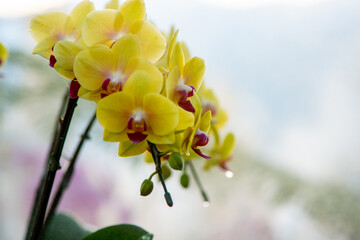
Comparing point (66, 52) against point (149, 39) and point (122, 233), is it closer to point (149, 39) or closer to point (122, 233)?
point (149, 39)

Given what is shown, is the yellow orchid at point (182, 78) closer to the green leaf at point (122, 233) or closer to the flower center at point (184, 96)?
the flower center at point (184, 96)

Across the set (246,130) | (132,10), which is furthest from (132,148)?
(246,130)

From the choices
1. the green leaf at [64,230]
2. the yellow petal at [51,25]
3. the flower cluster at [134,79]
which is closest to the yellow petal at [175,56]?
the flower cluster at [134,79]

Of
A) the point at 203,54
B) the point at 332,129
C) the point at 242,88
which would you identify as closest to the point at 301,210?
the point at 332,129

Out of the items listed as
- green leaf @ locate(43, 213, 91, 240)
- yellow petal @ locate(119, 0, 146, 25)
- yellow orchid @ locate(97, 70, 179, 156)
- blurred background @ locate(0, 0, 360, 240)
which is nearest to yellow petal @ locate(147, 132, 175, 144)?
yellow orchid @ locate(97, 70, 179, 156)

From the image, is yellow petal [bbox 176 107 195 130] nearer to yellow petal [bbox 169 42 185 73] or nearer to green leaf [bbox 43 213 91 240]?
yellow petal [bbox 169 42 185 73]

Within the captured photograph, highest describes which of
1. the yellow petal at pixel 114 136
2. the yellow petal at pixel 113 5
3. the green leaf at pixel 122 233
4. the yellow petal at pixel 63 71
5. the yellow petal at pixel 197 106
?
the yellow petal at pixel 113 5
